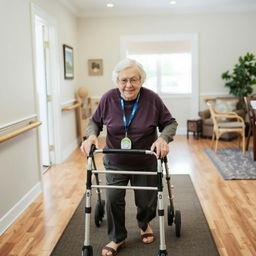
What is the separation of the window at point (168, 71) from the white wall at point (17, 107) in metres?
3.90

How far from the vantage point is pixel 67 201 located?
351cm

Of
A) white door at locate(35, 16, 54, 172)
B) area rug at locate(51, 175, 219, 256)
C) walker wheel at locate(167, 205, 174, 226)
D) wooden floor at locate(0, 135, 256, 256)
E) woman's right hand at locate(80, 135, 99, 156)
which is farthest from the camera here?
white door at locate(35, 16, 54, 172)

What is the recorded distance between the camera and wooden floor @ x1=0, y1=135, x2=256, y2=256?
8.34ft

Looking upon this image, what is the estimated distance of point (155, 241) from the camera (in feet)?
8.41

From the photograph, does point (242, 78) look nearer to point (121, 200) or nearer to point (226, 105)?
point (226, 105)

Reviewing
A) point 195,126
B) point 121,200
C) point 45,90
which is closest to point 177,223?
point 121,200

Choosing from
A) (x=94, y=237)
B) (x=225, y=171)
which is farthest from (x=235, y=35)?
(x=94, y=237)

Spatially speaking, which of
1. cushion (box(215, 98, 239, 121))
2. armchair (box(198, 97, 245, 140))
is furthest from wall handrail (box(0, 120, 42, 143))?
cushion (box(215, 98, 239, 121))

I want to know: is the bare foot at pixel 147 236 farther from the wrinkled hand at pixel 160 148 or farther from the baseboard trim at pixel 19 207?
the baseboard trim at pixel 19 207

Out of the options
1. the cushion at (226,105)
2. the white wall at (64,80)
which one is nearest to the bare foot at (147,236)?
the white wall at (64,80)

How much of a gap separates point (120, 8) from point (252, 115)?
3.43m

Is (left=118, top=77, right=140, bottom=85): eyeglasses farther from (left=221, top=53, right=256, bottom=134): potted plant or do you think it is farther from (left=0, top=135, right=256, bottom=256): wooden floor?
(left=221, top=53, right=256, bottom=134): potted plant

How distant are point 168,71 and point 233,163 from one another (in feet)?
11.2

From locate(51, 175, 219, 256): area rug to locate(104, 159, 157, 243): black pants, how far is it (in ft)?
0.57
